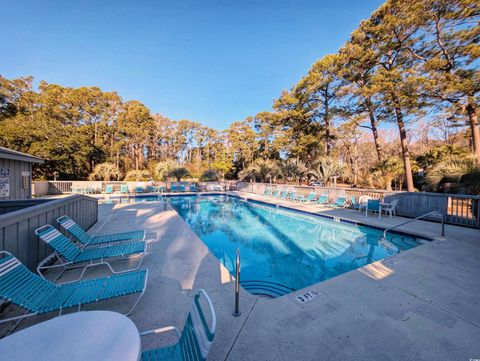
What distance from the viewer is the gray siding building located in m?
6.41

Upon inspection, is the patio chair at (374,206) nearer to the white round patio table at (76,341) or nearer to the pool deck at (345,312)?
the pool deck at (345,312)

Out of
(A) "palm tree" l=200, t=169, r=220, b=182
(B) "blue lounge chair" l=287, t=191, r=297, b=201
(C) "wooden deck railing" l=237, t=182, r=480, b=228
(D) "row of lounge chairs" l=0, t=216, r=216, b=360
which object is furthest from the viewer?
(A) "palm tree" l=200, t=169, r=220, b=182

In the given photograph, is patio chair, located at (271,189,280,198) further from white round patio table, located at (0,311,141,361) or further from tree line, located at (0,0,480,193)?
white round patio table, located at (0,311,141,361)

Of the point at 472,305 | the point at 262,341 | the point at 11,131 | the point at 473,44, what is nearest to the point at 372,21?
the point at 473,44

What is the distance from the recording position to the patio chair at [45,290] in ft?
5.99

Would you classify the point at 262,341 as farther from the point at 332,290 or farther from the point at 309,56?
the point at 309,56

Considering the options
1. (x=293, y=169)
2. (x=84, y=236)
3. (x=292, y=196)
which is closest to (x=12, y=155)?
(x=84, y=236)

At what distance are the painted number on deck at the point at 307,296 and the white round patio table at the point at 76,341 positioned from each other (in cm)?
205

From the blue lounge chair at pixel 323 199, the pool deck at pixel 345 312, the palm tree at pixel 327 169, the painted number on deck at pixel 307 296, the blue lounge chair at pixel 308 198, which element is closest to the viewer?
the pool deck at pixel 345 312

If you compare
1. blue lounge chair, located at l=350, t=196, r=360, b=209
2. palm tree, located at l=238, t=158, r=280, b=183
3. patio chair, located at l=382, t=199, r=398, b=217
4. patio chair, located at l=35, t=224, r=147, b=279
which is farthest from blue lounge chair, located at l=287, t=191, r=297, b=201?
patio chair, located at l=35, t=224, r=147, b=279

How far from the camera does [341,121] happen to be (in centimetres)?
1631

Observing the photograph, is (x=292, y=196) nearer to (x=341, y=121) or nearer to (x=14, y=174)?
(x=341, y=121)

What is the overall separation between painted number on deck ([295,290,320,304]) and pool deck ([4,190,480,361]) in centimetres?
5

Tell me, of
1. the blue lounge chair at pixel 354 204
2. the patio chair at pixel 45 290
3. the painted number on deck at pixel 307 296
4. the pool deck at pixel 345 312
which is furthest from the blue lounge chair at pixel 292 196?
the patio chair at pixel 45 290
